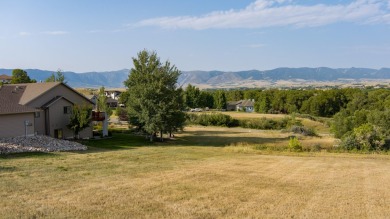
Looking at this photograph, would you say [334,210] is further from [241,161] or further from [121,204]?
[241,161]

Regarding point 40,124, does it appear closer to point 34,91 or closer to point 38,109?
point 38,109

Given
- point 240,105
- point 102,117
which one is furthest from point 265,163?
point 240,105

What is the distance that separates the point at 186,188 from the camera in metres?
18.1

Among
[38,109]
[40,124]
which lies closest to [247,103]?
[40,124]

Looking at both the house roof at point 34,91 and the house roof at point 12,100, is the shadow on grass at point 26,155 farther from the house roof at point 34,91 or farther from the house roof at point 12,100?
the house roof at point 34,91

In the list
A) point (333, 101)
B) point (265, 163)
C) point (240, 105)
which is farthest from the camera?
point (240, 105)

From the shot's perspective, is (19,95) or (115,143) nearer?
(115,143)

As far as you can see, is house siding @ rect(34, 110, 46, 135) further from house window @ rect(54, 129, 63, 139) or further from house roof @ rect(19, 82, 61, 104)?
house roof @ rect(19, 82, 61, 104)

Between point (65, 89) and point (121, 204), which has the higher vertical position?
point (65, 89)

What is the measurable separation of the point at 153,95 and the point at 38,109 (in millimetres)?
12728

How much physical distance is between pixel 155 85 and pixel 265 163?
21713 millimetres

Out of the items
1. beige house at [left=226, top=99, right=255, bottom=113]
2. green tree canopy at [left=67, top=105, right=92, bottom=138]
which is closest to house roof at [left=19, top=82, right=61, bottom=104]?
green tree canopy at [left=67, top=105, right=92, bottom=138]

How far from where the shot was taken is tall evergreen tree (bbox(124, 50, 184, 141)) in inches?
1823

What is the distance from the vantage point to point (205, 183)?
19438 millimetres
